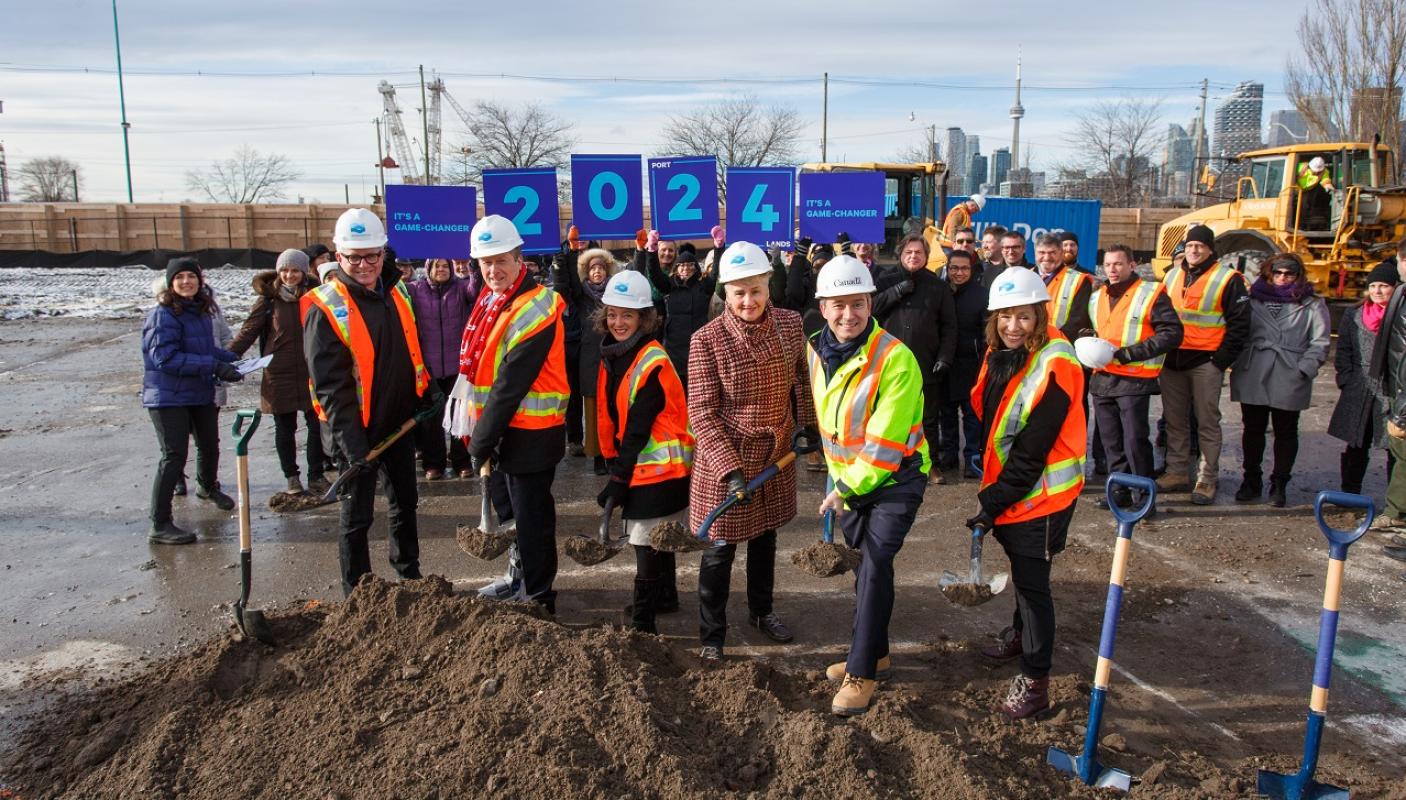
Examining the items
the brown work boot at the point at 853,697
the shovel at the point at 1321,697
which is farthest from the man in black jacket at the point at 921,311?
the shovel at the point at 1321,697

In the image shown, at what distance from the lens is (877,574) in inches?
153

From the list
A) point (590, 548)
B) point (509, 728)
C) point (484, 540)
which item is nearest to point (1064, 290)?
point (590, 548)

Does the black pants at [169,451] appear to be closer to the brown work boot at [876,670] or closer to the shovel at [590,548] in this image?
the shovel at [590,548]

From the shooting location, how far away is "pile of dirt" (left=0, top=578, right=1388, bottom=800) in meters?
3.20

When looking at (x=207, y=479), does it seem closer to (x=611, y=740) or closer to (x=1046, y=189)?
(x=611, y=740)

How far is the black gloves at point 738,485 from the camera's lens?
417cm

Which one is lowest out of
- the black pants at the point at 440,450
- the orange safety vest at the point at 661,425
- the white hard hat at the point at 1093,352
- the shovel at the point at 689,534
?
the black pants at the point at 440,450

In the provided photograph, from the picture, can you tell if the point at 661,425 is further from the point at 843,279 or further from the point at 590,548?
the point at 843,279

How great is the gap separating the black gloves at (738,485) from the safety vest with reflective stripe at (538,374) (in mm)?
1018

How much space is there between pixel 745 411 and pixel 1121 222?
115 ft

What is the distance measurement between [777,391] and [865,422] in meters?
0.59

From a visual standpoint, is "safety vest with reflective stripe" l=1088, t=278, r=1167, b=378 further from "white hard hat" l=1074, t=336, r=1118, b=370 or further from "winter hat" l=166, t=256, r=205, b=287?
"winter hat" l=166, t=256, r=205, b=287

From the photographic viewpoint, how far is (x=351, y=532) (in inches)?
194

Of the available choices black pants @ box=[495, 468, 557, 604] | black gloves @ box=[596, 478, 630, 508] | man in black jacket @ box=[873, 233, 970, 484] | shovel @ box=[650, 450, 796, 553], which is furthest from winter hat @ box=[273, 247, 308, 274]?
man in black jacket @ box=[873, 233, 970, 484]
